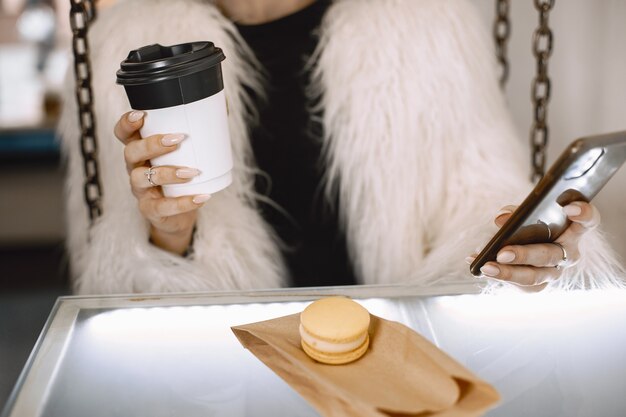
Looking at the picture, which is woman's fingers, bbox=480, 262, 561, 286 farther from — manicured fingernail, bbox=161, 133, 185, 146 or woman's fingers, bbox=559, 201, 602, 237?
manicured fingernail, bbox=161, 133, 185, 146

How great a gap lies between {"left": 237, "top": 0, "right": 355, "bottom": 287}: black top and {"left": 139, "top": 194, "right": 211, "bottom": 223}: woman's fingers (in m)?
0.35

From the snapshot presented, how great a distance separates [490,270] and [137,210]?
0.52 m

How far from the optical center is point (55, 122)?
2.92 m

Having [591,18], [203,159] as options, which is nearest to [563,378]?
[203,159]

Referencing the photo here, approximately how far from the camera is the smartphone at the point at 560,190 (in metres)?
0.52

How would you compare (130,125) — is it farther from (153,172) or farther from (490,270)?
(490,270)

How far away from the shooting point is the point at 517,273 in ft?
2.19

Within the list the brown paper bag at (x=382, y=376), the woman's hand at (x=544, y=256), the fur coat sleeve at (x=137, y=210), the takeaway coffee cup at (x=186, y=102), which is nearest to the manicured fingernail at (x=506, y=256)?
the woman's hand at (x=544, y=256)

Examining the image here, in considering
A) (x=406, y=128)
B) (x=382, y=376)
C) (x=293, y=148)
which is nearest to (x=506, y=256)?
(x=382, y=376)

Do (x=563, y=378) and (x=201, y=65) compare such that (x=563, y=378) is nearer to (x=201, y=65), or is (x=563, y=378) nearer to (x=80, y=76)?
(x=201, y=65)

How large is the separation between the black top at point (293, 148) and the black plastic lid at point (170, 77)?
1.52ft

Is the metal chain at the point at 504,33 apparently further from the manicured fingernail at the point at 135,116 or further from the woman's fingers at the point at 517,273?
the manicured fingernail at the point at 135,116

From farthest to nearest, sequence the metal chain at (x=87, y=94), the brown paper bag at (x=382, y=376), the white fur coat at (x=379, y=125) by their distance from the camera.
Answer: the white fur coat at (x=379, y=125)
the metal chain at (x=87, y=94)
the brown paper bag at (x=382, y=376)

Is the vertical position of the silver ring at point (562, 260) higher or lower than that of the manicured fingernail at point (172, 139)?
lower
